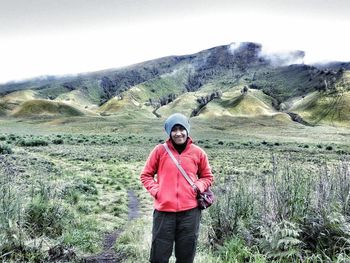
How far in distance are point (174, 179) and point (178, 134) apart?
0.54m

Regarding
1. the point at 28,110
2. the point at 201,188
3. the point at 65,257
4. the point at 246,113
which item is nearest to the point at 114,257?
the point at 65,257

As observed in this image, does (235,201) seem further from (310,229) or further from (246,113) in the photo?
(246,113)

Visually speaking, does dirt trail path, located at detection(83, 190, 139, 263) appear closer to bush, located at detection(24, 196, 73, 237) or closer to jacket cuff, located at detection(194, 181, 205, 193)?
bush, located at detection(24, 196, 73, 237)

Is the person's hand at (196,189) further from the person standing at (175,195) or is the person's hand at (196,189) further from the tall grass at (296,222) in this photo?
the tall grass at (296,222)

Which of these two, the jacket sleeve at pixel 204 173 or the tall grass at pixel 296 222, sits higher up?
the jacket sleeve at pixel 204 173

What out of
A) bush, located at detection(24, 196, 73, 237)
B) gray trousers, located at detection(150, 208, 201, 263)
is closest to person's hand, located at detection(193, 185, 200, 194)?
gray trousers, located at detection(150, 208, 201, 263)

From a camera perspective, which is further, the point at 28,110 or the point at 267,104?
the point at 267,104

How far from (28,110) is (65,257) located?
595 ft

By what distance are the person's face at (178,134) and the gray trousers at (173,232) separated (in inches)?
33.3

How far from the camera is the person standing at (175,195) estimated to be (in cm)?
474

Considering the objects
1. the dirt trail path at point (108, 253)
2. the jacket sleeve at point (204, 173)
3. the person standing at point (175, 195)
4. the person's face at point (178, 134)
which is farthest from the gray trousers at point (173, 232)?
the dirt trail path at point (108, 253)

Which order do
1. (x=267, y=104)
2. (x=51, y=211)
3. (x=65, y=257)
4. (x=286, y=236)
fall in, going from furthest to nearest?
1. (x=267, y=104)
2. (x=51, y=211)
3. (x=65, y=257)
4. (x=286, y=236)

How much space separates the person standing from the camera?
187 inches

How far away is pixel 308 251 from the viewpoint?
17.4ft
